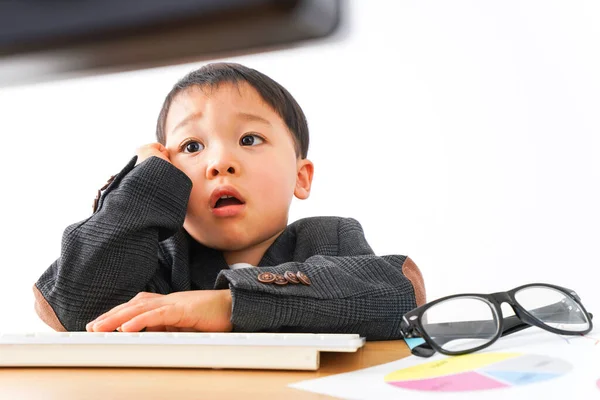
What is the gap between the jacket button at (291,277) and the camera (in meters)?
0.59

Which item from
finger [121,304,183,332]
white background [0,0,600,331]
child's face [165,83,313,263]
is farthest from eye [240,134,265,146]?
white background [0,0,600,331]

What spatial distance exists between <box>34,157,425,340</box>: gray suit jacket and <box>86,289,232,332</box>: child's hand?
22 mm

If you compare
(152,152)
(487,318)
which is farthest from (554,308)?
(152,152)

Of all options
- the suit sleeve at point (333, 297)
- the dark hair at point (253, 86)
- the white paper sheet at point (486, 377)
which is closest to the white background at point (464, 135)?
the dark hair at point (253, 86)

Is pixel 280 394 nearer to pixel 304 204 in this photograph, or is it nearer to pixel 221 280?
pixel 221 280

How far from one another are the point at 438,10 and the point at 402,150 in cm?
39

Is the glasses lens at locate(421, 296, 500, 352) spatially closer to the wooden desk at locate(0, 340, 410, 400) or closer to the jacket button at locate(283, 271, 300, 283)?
the wooden desk at locate(0, 340, 410, 400)

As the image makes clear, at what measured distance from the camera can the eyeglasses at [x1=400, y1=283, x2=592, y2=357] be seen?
0.48 m

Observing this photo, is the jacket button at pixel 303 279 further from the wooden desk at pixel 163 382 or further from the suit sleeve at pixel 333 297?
the wooden desk at pixel 163 382

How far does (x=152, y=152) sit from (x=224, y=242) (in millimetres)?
165

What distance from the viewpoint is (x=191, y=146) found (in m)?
0.89

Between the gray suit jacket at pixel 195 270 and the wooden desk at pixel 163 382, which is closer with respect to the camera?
the wooden desk at pixel 163 382

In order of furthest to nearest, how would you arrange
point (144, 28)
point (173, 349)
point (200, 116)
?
1. point (200, 116)
2. point (173, 349)
3. point (144, 28)

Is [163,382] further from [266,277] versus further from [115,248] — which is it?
[115,248]
